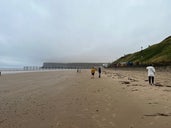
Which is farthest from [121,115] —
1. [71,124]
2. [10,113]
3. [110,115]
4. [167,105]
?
[10,113]

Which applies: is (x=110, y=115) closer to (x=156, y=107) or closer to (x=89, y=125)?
(x=89, y=125)

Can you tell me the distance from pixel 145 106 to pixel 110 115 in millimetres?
2228

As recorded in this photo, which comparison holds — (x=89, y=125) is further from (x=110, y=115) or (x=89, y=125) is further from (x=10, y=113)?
(x=10, y=113)

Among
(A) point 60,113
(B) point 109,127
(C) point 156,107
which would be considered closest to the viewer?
(B) point 109,127

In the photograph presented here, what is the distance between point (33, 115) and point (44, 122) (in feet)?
3.97

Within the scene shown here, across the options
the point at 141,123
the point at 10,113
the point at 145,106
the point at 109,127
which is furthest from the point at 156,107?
the point at 10,113

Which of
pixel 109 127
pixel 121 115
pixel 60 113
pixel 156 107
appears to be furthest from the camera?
pixel 156 107

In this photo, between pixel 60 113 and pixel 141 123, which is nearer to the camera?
pixel 141 123

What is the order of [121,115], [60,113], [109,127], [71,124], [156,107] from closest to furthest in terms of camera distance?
1. [109,127]
2. [71,124]
3. [121,115]
4. [60,113]
5. [156,107]

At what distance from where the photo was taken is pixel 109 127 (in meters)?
6.89

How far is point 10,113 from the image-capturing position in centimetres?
927

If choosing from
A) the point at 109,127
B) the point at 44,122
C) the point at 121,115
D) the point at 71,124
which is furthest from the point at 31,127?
the point at 121,115

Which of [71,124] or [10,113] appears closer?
[71,124]

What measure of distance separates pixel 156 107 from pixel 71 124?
3861 millimetres
